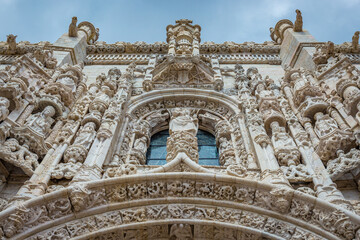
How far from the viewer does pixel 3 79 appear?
24.9 feet

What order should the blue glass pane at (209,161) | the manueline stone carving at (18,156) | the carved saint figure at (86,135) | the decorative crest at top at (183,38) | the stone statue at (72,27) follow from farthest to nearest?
the stone statue at (72,27), the decorative crest at top at (183,38), the blue glass pane at (209,161), the carved saint figure at (86,135), the manueline stone carving at (18,156)

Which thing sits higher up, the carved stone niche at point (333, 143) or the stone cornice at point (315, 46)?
the stone cornice at point (315, 46)

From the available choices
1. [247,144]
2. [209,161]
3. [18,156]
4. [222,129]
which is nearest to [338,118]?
[247,144]

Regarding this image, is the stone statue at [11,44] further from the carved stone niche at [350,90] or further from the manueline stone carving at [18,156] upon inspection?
the carved stone niche at [350,90]

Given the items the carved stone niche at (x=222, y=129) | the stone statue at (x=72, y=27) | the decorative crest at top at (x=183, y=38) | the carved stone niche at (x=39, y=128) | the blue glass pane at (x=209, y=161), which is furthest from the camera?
the stone statue at (x=72, y=27)

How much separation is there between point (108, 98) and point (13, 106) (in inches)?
89.6

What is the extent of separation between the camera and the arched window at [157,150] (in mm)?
7961

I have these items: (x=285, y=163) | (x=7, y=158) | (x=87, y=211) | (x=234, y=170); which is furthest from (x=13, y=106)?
(x=285, y=163)

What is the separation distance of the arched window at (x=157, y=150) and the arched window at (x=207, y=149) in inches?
33.3

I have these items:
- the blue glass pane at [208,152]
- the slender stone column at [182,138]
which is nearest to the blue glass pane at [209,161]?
the blue glass pane at [208,152]

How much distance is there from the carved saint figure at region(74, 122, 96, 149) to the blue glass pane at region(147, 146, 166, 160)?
1.47m

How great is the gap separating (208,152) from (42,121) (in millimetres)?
3625

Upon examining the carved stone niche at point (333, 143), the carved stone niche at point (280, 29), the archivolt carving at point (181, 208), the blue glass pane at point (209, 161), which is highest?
the carved stone niche at point (280, 29)

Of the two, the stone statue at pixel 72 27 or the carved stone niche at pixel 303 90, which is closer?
the carved stone niche at pixel 303 90
